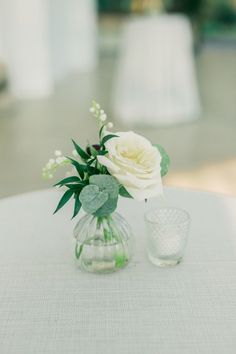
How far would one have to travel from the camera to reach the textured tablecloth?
3.10 ft

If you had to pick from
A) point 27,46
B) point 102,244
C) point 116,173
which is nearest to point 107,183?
point 116,173

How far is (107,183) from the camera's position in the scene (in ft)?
3.41

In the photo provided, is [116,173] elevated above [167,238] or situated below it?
above

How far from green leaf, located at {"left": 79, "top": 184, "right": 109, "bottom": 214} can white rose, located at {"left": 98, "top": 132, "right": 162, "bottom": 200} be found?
0.04 m

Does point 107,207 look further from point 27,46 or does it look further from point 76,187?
point 27,46

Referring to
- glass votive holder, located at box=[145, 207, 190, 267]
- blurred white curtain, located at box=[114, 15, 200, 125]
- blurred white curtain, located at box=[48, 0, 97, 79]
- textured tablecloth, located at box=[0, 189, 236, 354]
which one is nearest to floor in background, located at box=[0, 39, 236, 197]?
blurred white curtain, located at box=[114, 15, 200, 125]

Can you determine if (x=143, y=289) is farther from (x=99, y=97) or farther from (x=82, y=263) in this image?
(x=99, y=97)

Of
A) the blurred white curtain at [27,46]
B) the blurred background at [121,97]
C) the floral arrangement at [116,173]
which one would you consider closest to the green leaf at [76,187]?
the floral arrangement at [116,173]

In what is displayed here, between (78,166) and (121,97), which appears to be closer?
(78,166)

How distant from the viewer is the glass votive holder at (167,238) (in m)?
1.12

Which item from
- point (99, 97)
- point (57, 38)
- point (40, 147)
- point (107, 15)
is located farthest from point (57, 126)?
point (107, 15)

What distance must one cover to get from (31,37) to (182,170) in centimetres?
251

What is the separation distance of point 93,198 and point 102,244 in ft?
0.41

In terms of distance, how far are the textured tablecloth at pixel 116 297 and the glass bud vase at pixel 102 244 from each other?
0.08 feet
